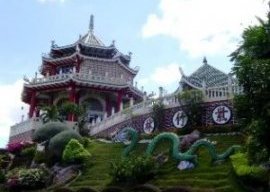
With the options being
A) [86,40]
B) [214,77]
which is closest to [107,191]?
[214,77]

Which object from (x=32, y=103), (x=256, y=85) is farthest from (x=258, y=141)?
(x=32, y=103)

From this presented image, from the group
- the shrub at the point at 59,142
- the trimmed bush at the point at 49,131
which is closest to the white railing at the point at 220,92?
the shrub at the point at 59,142

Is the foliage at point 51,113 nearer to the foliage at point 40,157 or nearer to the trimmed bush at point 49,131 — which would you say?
the trimmed bush at point 49,131

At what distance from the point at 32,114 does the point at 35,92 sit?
6.58ft

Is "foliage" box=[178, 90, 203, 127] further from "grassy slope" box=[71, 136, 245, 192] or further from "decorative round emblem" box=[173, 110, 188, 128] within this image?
"grassy slope" box=[71, 136, 245, 192]

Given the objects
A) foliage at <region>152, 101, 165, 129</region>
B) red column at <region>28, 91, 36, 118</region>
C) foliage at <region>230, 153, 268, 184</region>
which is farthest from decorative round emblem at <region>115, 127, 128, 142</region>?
red column at <region>28, 91, 36, 118</region>

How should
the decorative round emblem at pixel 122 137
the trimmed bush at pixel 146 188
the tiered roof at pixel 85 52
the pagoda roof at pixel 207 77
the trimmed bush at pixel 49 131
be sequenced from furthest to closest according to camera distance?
the tiered roof at pixel 85 52 → the pagoda roof at pixel 207 77 → the decorative round emblem at pixel 122 137 → the trimmed bush at pixel 49 131 → the trimmed bush at pixel 146 188

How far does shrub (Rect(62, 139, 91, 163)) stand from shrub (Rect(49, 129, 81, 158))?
86 cm

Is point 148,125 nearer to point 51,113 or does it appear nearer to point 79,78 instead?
point 51,113

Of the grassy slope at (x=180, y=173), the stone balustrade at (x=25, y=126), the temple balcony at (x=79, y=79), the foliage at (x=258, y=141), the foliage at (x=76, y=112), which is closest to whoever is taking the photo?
the foliage at (x=258, y=141)

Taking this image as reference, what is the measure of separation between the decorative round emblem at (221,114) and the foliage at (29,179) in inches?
372

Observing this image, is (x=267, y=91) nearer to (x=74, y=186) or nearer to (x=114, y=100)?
(x=74, y=186)

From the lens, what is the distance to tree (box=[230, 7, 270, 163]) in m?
13.9

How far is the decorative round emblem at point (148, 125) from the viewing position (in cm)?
3000
